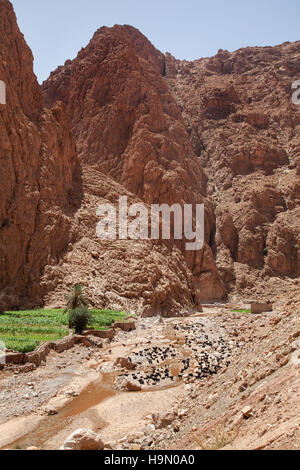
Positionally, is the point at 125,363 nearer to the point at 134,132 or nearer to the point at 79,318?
the point at 79,318

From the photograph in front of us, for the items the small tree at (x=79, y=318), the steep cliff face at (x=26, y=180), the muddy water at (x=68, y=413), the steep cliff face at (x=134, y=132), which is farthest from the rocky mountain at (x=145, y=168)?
the muddy water at (x=68, y=413)

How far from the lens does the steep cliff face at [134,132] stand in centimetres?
5881

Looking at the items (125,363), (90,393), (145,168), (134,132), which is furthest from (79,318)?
(134,132)

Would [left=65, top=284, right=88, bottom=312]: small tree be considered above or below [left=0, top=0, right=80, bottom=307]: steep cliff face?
below

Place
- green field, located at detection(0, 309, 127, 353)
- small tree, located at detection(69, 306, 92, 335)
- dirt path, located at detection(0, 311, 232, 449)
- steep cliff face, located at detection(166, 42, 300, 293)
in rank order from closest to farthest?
dirt path, located at detection(0, 311, 232, 449), green field, located at detection(0, 309, 127, 353), small tree, located at detection(69, 306, 92, 335), steep cliff face, located at detection(166, 42, 300, 293)

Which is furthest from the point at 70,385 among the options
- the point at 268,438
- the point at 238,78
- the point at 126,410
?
the point at 238,78

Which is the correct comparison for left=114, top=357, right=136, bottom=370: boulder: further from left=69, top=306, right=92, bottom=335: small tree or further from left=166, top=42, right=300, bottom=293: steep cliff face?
left=166, top=42, right=300, bottom=293: steep cliff face

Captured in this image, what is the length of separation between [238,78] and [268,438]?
10393 centimetres

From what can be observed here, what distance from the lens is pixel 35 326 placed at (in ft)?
81.3

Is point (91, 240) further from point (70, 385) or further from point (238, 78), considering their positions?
point (238, 78)

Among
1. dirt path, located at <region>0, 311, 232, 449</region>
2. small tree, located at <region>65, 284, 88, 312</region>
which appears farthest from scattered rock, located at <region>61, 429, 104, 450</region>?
small tree, located at <region>65, 284, 88, 312</region>

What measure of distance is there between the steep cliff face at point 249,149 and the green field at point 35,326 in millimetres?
38000

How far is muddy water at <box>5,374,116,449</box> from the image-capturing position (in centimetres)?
971

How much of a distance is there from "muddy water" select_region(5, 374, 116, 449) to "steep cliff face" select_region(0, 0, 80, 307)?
20.6 m
